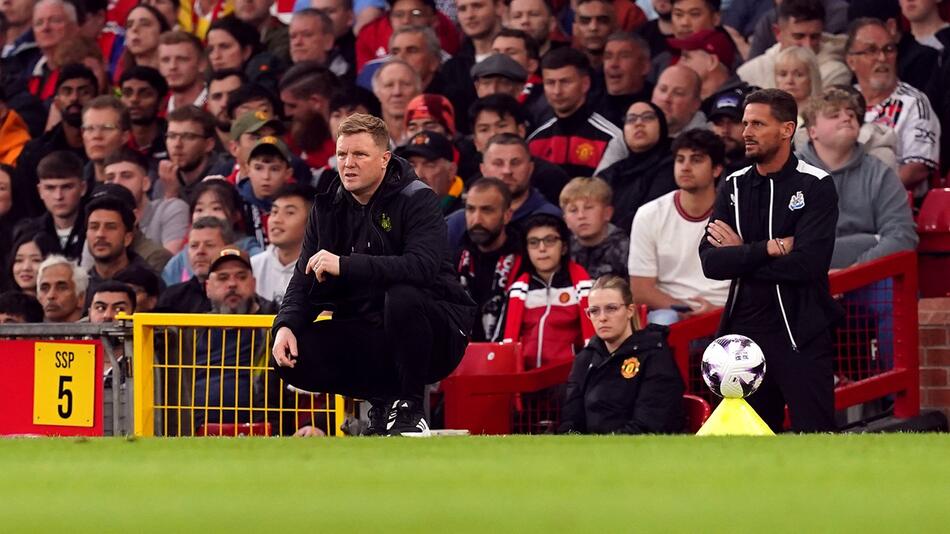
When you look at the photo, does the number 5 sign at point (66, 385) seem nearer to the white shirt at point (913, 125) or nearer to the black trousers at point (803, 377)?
the black trousers at point (803, 377)

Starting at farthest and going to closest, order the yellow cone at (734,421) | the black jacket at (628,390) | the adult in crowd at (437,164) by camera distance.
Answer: the adult in crowd at (437,164)
the black jacket at (628,390)
the yellow cone at (734,421)

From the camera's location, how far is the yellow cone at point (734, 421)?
27.6 feet

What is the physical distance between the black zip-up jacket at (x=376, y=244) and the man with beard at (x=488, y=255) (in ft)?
8.27

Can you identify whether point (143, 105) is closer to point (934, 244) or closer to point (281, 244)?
point (281, 244)

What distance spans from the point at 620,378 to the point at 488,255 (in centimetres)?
208

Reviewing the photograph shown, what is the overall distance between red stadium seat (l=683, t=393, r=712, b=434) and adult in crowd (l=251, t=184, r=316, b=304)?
3356 mm

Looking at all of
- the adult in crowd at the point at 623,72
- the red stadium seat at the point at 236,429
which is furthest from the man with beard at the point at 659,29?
the red stadium seat at the point at 236,429

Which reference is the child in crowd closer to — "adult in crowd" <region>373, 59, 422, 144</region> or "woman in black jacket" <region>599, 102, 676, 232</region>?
"woman in black jacket" <region>599, 102, 676, 232</region>

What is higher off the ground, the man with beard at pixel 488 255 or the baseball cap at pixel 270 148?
the baseball cap at pixel 270 148

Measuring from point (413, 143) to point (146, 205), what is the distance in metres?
2.84

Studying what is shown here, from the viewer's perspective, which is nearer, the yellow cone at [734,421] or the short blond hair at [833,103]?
the yellow cone at [734,421]

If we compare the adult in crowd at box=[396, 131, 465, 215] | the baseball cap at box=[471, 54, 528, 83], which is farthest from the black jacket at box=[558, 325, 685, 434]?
the baseball cap at box=[471, 54, 528, 83]

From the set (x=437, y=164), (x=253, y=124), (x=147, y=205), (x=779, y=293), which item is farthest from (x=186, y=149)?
(x=779, y=293)

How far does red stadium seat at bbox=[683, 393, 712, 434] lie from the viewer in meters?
10.2
